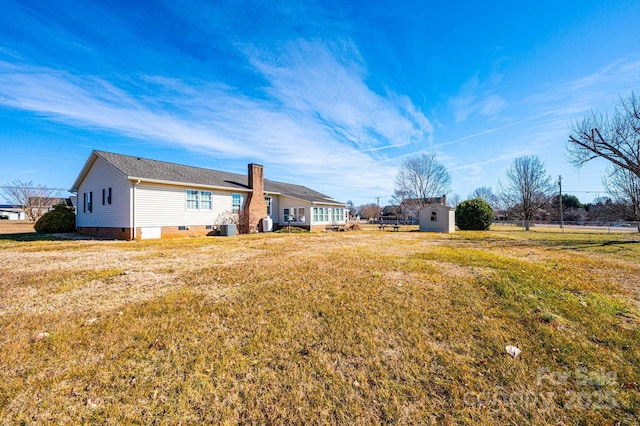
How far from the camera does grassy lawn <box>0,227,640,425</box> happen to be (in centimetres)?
223

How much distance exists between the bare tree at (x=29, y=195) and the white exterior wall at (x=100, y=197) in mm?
30854

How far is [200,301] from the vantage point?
184 inches

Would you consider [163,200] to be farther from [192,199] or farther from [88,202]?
[88,202]

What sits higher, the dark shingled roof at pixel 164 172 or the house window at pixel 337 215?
the dark shingled roof at pixel 164 172

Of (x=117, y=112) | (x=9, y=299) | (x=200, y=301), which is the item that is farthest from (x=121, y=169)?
(x=200, y=301)

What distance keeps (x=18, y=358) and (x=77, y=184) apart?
23.6m

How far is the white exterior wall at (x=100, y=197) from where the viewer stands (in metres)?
15.2

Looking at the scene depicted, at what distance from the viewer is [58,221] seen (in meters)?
19.8

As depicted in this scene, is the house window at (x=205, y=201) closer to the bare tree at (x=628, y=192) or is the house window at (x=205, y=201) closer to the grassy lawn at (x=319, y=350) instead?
the grassy lawn at (x=319, y=350)

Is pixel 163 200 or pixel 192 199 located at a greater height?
pixel 192 199

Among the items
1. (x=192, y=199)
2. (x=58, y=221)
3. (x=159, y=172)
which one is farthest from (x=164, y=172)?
(x=58, y=221)

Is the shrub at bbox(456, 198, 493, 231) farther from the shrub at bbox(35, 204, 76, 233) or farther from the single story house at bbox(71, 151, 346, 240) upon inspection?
the shrub at bbox(35, 204, 76, 233)

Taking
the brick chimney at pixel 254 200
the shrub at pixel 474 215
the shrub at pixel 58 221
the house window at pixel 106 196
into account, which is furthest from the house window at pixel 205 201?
the shrub at pixel 474 215

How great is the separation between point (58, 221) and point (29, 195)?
34397mm
